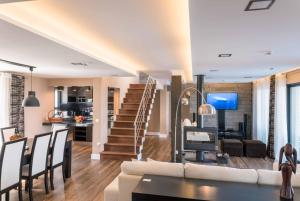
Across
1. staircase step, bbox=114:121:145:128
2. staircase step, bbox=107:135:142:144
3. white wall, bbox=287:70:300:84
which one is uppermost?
white wall, bbox=287:70:300:84

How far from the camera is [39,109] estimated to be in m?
8.10

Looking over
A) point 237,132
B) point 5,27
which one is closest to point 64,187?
point 5,27

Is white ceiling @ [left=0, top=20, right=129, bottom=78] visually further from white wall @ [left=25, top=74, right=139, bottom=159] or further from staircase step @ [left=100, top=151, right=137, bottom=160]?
staircase step @ [left=100, top=151, right=137, bottom=160]

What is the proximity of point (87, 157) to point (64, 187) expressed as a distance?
2441 millimetres

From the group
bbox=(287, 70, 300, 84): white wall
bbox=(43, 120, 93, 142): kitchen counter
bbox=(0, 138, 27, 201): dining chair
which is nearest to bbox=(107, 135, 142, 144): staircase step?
bbox=(43, 120, 93, 142): kitchen counter

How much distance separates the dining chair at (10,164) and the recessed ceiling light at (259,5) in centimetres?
344

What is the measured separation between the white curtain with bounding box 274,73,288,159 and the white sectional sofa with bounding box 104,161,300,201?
424 cm

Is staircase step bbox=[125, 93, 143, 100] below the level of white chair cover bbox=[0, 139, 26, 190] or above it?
above

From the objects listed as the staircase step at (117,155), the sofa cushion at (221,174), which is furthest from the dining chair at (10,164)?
the staircase step at (117,155)

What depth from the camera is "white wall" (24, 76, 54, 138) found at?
7.43m

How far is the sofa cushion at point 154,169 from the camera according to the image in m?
2.94

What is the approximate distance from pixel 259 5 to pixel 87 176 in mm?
4821

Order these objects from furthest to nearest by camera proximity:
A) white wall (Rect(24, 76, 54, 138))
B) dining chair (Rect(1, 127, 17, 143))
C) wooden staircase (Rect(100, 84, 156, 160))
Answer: white wall (Rect(24, 76, 54, 138)) < wooden staircase (Rect(100, 84, 156, 160)) < dining chair (Rect(1, 127, 17, 143))

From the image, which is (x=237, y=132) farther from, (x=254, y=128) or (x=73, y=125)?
(x=73, y=125)
